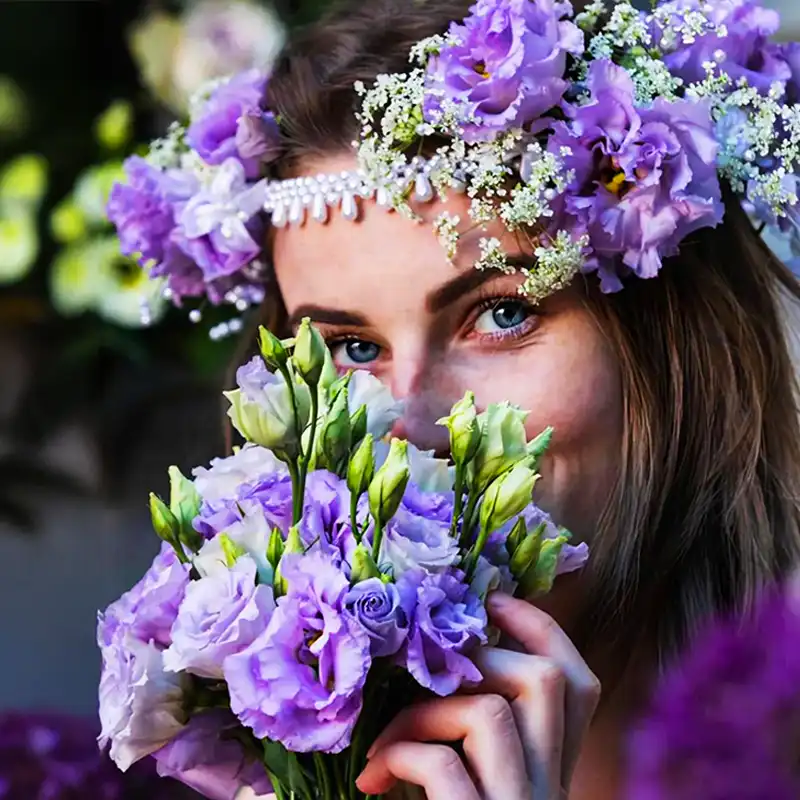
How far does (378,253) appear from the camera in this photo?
31.0 inches

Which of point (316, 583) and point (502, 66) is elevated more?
point (502, 66)

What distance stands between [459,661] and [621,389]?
273mm

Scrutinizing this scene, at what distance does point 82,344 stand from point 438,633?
54cm

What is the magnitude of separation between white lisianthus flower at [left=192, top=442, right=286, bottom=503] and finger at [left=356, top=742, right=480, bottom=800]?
17 centimetres

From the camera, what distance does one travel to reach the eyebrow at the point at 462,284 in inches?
30.6

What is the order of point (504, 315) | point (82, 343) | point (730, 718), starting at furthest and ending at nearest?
point (82, 343), point (504, 315), point (730, 718)

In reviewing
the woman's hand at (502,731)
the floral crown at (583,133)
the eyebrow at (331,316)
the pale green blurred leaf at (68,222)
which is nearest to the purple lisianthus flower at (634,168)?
the floral crown at (583,133)

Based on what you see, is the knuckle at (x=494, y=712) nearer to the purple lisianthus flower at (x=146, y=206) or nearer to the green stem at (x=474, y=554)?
the green stem at (x=474, y=554)

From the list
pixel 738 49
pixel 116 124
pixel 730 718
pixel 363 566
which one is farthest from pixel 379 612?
pixel 116 124

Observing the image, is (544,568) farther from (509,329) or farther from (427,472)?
(509,329)

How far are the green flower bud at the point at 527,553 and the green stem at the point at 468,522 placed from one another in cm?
3

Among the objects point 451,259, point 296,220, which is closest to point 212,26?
point 296,220

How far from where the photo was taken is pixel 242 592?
0.58 meters

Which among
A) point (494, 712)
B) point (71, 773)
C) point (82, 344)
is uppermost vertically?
point (494, 712)
